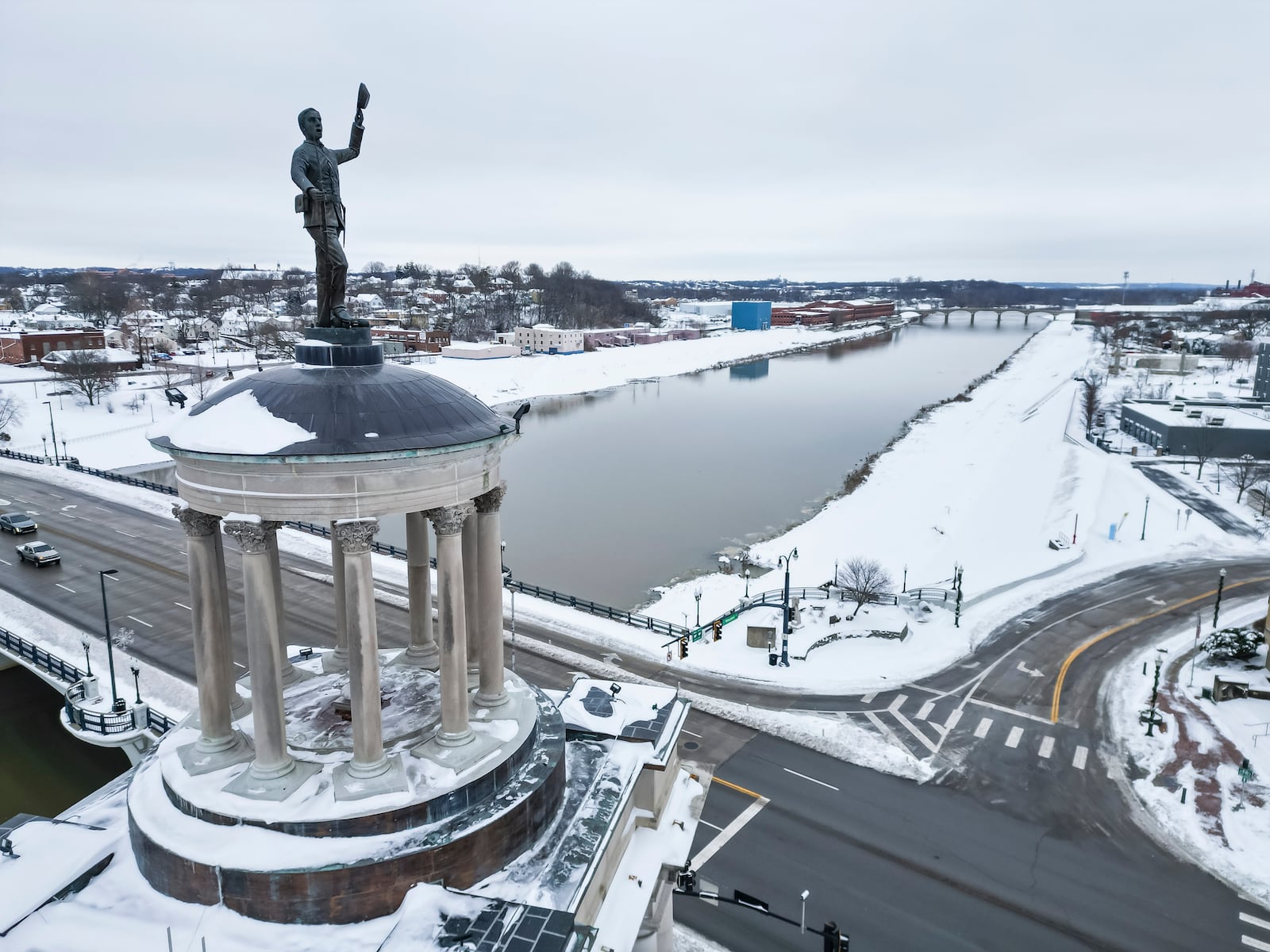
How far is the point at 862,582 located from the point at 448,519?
3060 cm

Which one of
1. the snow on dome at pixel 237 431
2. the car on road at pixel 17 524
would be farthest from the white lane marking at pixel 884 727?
the car on road at pixel 17 524

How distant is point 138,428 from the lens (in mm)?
87688

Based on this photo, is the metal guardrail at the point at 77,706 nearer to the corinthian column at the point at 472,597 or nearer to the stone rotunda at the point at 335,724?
the stone rotunda at the point at 335,724

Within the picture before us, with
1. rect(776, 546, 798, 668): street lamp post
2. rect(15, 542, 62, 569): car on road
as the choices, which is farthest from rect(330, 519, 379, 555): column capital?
rect(15, 542, 62, 569): car on road

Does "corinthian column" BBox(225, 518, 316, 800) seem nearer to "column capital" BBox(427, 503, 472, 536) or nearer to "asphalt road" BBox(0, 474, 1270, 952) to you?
"column capital" BBox(427, 503, 472, 536)

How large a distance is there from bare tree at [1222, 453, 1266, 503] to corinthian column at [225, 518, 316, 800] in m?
69.8

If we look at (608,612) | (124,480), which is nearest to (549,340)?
(124,480)

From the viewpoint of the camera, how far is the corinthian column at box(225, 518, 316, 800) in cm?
1515

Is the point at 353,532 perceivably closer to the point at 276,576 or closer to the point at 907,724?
the point at 276,576

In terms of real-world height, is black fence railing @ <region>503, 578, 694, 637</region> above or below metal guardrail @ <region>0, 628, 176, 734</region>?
below

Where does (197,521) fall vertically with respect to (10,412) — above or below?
above

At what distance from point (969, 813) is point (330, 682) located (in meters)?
19.9

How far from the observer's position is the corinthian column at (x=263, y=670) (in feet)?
49.7

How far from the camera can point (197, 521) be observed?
53.5 ft
